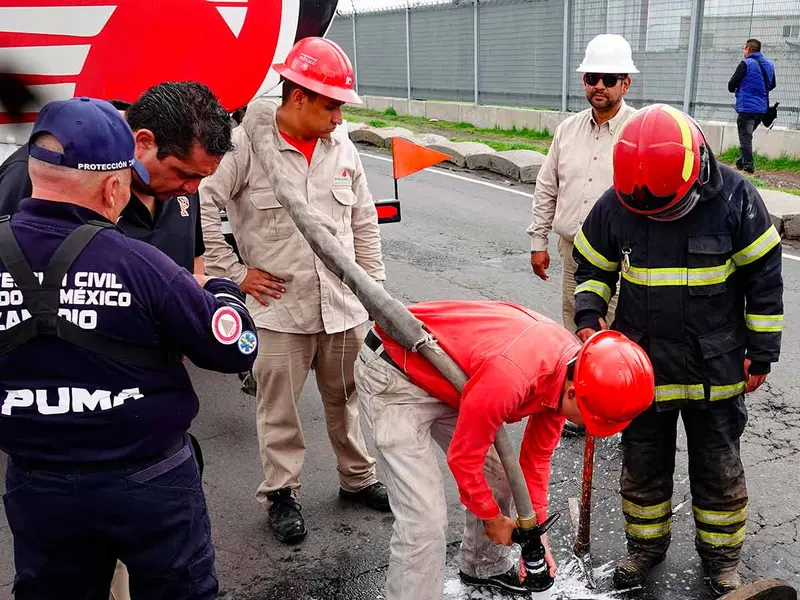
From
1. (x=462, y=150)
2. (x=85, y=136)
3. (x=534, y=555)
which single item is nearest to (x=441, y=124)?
(x=462, y=150)

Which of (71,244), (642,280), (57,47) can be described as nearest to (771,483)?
(642,280)

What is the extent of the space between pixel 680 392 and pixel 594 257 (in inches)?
24.7

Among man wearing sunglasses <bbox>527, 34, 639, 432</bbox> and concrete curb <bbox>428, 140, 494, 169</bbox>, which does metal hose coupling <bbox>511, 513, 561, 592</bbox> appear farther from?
concrete curb <bbox>428, 140, 494, 169</bbox>

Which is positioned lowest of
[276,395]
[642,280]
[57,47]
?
[276,395]

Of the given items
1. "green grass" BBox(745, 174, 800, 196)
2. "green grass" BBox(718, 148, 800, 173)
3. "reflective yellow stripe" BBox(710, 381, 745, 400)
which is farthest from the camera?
"green grass" BBox(718, 148, 800, 173)

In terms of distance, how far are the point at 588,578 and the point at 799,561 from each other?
2.89 feet

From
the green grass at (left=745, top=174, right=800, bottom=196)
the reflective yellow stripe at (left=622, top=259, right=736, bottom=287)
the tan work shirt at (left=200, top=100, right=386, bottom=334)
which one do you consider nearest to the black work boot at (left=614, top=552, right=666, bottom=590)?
the reflective yellow stripe at (left=622, top=259, right=736, bottom=287)

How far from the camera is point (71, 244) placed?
1976mm

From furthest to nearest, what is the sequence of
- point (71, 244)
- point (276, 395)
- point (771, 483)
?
point (771, 483), point (276, 395), point (71, 244)

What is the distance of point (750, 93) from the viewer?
37.2 ft

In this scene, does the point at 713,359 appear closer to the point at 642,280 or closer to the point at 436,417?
the point at 642,280

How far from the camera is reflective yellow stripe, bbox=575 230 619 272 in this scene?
130 inches

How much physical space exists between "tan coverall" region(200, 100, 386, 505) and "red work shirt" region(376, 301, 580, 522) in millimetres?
602

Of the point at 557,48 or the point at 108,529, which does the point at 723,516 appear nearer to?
the point at 108,529
